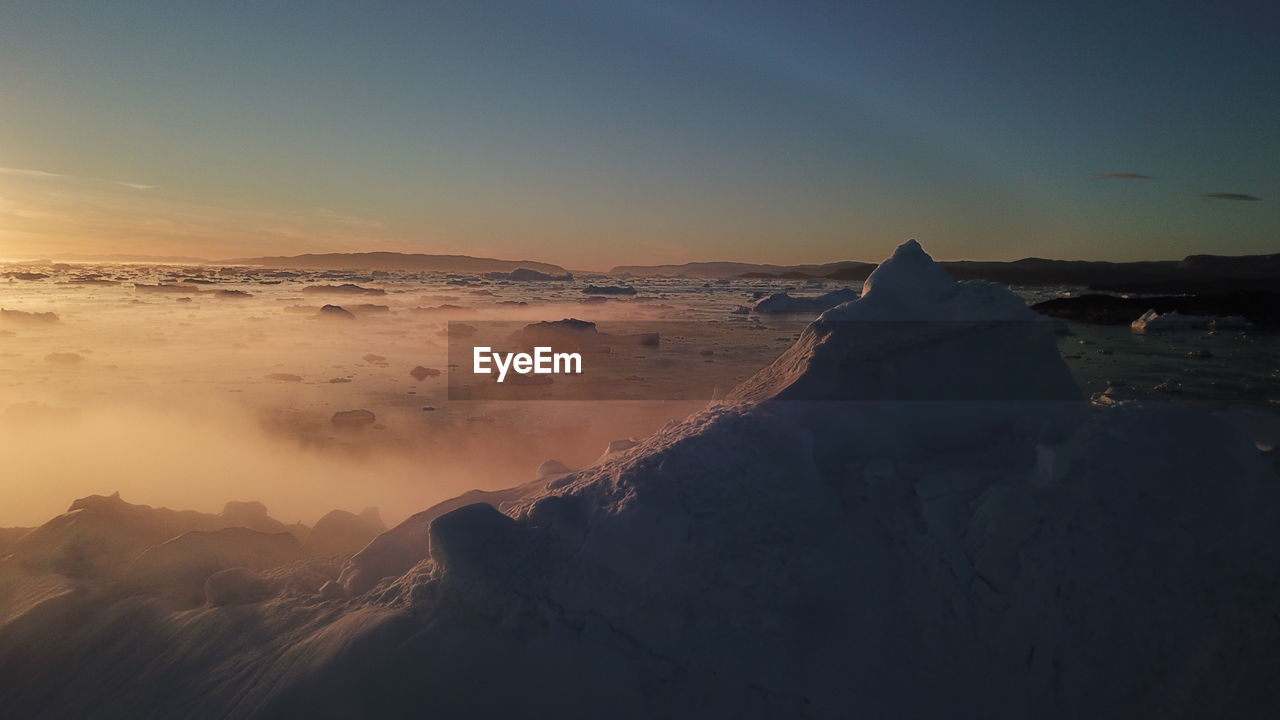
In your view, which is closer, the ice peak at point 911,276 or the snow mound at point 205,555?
the snow mound at point 205,555

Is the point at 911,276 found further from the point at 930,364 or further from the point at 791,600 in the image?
the point at 791,600

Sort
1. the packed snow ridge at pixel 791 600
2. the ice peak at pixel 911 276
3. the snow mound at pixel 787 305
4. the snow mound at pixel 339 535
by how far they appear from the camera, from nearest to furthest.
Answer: the packed snow ridge at pixel 791 600
the ice peak at pixel 911 276
the snow mound at pixel 339 535
the snow mound at pixel 787 305

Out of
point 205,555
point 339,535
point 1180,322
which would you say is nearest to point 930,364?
point 339,535

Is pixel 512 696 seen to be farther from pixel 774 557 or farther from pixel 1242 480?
pixel 1242 480

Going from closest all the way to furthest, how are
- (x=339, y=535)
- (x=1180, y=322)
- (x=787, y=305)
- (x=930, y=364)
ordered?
(x=930, y=364) < (x=339, y=535) < (x=1180, y=322) < (x=787, y=305)

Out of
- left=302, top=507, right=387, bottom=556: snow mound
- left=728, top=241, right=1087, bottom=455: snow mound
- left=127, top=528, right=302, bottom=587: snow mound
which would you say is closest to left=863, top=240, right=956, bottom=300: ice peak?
left=728, top=241, right=1087, bottom=455: snow mound

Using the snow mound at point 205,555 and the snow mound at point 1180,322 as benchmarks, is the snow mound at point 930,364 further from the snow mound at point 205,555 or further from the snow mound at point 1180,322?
the snow mound at point 1180,322

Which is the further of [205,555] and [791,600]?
[205,555]

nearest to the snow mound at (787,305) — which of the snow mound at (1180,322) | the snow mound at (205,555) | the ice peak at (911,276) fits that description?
the snow mound at (1180,322)

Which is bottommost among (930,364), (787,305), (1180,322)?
(930,364)
